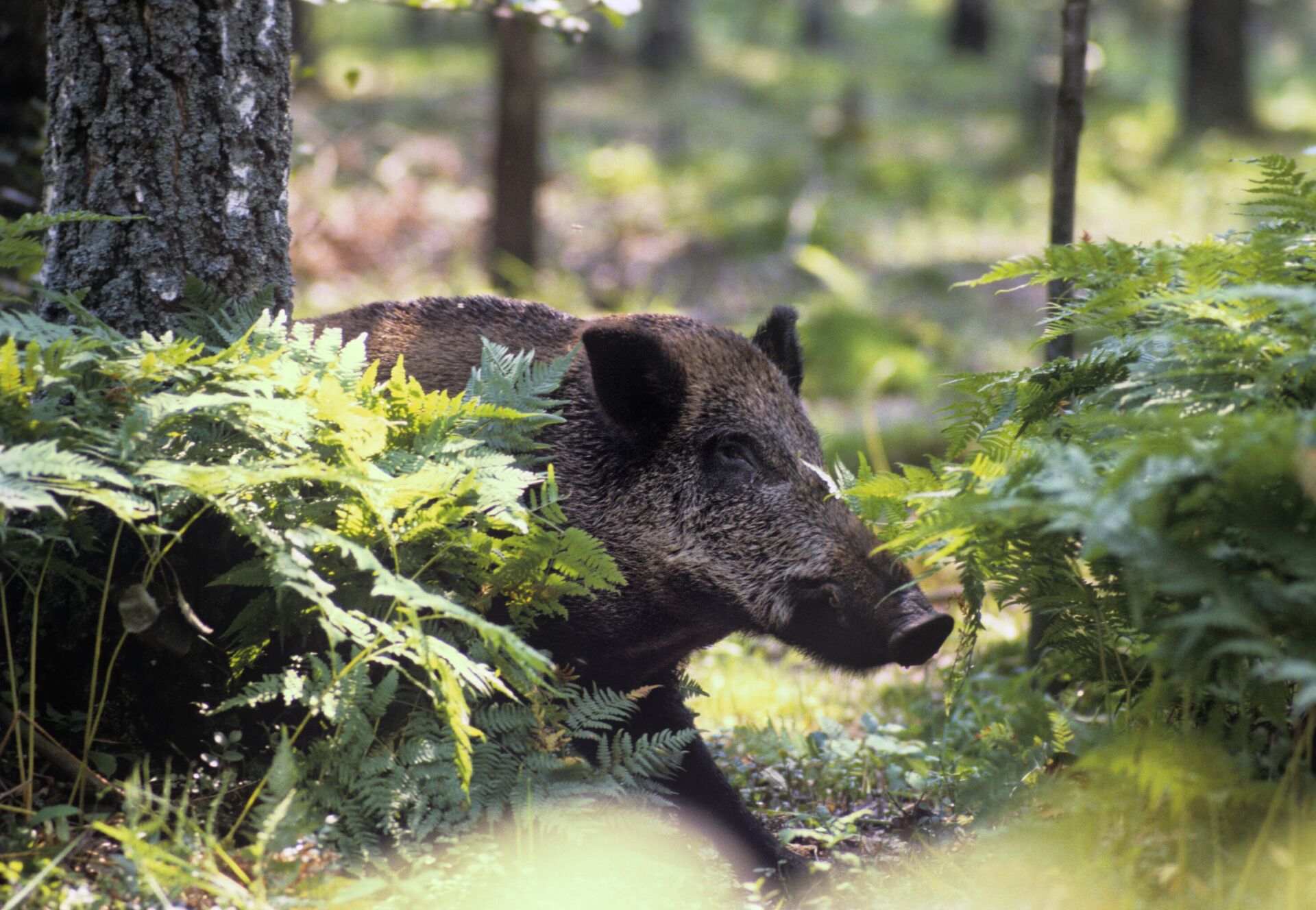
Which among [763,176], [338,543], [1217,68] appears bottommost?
[338,543]

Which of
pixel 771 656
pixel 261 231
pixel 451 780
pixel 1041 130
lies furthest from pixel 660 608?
pixel 1041 130

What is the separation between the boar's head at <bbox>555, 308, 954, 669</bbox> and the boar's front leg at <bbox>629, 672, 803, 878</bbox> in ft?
1.16

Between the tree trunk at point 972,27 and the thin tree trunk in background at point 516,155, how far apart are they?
75.6 feet

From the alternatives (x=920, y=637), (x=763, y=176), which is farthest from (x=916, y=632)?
(x=763, y=176)

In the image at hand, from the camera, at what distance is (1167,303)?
2977 mm

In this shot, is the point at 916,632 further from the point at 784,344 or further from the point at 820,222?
the point at 820,222

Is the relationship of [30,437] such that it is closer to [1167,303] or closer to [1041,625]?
[1167,303]

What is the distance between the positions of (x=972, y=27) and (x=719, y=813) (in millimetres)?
32441

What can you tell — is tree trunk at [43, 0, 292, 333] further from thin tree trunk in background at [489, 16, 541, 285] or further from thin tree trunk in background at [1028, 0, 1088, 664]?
thin tree trunk in background at [489, 16, 541, 285]

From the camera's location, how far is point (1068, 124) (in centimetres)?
522

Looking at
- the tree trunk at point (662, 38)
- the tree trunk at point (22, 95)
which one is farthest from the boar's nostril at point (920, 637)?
the tree trunk at point (662, 38)

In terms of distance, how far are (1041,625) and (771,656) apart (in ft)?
6.42

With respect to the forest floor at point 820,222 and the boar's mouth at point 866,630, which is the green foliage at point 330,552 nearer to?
the boar's mouth at point 866,630

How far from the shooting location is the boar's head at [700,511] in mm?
4055
